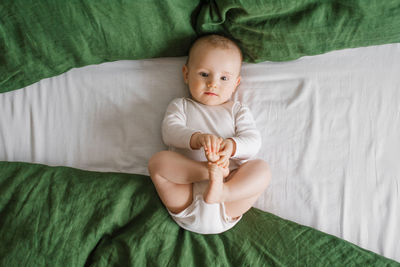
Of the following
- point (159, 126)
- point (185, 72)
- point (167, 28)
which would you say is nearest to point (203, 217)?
point (159, 126)

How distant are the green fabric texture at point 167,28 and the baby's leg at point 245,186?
1.35 feet

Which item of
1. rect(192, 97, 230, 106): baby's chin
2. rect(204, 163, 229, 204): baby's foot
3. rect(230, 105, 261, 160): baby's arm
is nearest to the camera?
rect(204, 163, 229, 204): baby's foot

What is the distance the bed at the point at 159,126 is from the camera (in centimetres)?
101

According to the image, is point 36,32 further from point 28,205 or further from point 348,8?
point 348,8

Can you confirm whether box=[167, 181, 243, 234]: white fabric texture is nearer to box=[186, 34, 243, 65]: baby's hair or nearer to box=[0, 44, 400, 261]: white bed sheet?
box=[0, 44, 400, 261]: white bed sheet

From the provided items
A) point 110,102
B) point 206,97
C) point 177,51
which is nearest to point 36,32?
point 110,102

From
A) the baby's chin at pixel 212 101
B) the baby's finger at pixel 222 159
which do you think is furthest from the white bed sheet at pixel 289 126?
the baby's finger at pixel 222 159

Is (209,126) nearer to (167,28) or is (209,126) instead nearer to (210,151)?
(210,151)

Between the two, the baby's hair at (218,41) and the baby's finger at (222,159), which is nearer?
the baby's finger at (222,159)

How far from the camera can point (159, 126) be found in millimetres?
1230

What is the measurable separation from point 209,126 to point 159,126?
0.19m

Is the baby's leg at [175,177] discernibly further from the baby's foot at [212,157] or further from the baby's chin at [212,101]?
the baby's chin at [212,101]

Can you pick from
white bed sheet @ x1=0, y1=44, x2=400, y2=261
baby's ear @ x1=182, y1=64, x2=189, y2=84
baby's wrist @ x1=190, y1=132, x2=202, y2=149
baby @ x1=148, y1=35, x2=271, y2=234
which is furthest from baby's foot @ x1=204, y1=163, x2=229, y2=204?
baby's ear @ x1=182, y1=64, x2=189, y2=84

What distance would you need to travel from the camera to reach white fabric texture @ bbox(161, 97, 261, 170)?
42.6 inches
